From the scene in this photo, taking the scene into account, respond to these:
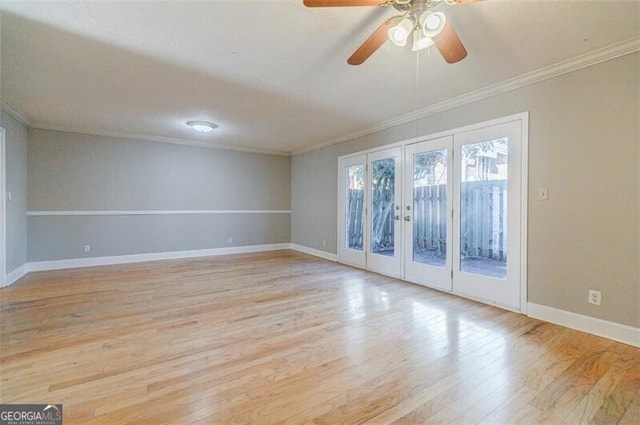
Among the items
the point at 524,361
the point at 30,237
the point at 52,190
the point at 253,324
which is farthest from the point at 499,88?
the point at 30,237

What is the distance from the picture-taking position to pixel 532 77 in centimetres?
289

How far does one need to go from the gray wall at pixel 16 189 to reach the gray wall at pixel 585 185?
6154 millimetres

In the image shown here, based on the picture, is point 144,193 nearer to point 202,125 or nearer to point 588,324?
point 202,125

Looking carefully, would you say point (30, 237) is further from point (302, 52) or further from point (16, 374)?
point (302, 52)

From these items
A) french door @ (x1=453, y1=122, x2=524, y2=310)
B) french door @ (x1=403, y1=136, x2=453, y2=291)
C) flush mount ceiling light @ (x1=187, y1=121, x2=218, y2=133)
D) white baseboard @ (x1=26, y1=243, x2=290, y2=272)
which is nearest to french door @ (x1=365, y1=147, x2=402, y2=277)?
french door @ (x1=403, y1=136, x2=453, y2=291)

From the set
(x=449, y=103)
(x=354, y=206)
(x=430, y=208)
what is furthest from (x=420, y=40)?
(x=354, y=206)

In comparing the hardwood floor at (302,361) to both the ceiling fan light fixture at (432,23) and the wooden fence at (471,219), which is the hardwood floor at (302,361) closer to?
the wooden fence at (471,219)

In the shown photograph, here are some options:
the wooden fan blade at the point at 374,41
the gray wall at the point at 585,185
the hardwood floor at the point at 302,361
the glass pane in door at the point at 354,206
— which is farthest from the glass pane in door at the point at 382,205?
the wooden fan blade at the point at 374,41

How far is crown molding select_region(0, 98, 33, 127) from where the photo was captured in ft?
12.4

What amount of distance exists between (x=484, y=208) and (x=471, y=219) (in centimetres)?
20

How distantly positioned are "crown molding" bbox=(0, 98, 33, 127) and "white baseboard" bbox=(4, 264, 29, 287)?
2169 millimetres

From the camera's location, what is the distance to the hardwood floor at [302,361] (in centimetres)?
161

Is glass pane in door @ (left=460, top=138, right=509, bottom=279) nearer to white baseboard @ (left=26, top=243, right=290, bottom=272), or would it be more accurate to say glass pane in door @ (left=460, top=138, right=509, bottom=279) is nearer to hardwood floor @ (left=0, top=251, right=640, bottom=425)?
hardwood floor @ (left=0, top=251, right=640, bottom=425)

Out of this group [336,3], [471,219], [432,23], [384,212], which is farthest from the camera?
[384,212]
